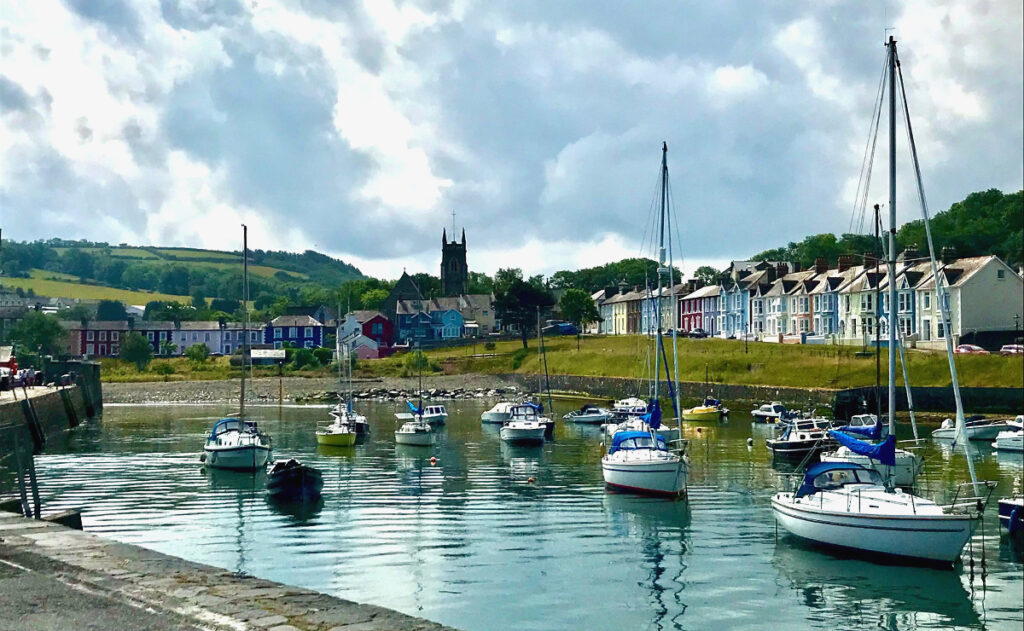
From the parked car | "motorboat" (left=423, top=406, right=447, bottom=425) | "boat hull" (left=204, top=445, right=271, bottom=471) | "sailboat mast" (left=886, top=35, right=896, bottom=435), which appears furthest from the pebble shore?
"sailboat mast" (left=886, top=35, right=896, bottom=435)

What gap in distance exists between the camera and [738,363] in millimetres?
94750

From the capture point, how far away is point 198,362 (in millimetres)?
140875

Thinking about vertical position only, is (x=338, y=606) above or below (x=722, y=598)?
above

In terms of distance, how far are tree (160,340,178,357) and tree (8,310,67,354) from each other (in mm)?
38182

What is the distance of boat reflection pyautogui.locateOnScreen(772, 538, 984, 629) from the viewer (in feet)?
70.4

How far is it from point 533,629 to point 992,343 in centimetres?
7693

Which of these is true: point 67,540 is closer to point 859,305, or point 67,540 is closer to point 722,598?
point 722,598

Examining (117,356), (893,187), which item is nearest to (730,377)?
(893,187)

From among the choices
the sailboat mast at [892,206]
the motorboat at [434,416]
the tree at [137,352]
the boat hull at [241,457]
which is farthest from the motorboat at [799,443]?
the tree at [137,352]

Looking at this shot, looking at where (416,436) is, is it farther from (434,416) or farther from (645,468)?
(645,468)

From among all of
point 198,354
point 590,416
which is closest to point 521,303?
point 198,354

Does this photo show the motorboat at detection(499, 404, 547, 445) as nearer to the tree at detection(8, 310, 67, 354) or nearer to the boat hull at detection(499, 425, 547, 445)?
the boat hull at detection(499, 425, 547, 445)

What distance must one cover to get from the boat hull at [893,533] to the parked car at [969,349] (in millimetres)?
57384

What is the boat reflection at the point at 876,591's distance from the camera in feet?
70.4
